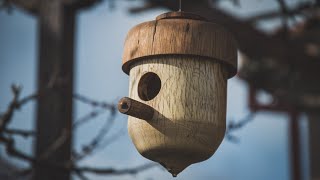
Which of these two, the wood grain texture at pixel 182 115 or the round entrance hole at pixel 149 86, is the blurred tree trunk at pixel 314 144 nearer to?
the round entrance hole at pixel 149 86

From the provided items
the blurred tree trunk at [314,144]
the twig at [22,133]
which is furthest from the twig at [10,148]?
the blurred tree trunk at [314,144]

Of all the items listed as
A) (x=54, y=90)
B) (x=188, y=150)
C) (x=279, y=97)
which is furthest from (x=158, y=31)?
(x=279, y=97)

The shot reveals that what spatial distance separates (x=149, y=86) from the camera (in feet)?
10.6

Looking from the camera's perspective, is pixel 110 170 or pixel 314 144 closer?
pixel 110 170

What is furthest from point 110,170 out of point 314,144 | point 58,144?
point 314,144

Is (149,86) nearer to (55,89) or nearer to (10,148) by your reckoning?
(10,148)

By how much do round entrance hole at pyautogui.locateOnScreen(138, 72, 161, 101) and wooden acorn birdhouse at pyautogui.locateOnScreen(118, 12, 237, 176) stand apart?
3cm

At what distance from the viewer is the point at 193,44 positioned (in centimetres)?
301

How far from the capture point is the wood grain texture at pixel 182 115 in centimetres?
299

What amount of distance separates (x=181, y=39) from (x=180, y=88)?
0.17 meters

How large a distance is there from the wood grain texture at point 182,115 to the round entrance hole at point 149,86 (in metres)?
0.05

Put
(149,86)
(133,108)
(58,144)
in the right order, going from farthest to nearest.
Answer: (58,144) < (149,86) < (133,108)

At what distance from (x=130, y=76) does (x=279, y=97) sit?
14.5 feet

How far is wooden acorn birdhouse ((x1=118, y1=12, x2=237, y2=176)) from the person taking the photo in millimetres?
2992
